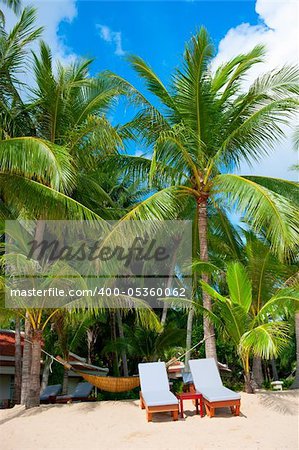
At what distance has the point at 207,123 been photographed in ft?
31.3

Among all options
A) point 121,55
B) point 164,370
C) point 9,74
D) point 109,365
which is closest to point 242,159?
point 121,55

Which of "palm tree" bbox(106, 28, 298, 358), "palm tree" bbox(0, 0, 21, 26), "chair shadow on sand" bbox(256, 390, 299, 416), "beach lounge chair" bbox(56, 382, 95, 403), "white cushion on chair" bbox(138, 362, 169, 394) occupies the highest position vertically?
"palm tree" bbox(0, 0, 21, 26)

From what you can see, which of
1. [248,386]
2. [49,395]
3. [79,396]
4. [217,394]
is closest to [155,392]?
[217,394]

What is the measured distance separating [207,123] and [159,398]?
567 cm

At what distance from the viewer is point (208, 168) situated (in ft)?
30.7

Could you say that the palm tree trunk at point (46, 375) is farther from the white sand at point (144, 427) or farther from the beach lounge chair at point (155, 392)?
the beach lounge chair at point (155, 392)

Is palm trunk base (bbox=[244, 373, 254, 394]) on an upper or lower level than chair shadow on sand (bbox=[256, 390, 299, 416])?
upper

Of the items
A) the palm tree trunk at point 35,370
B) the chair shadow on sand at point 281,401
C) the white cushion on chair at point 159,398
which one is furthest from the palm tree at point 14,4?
the chair shadow on sand at point 281,401

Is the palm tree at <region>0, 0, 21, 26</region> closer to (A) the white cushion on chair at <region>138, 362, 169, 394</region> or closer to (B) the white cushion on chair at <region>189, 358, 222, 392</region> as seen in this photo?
(A) the white cushion on chair at <region>138, 362, 169, 394</region>

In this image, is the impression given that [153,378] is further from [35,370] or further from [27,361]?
[27,361]

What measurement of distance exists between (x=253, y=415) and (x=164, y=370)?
1.69 m

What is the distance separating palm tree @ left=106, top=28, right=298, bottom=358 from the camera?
9.15m

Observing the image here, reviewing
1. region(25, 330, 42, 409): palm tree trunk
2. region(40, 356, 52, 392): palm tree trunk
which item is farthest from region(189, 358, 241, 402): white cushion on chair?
region(40, 356, 52, 392): palm tree trunk

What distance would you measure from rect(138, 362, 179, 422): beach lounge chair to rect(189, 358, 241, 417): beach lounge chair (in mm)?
508
